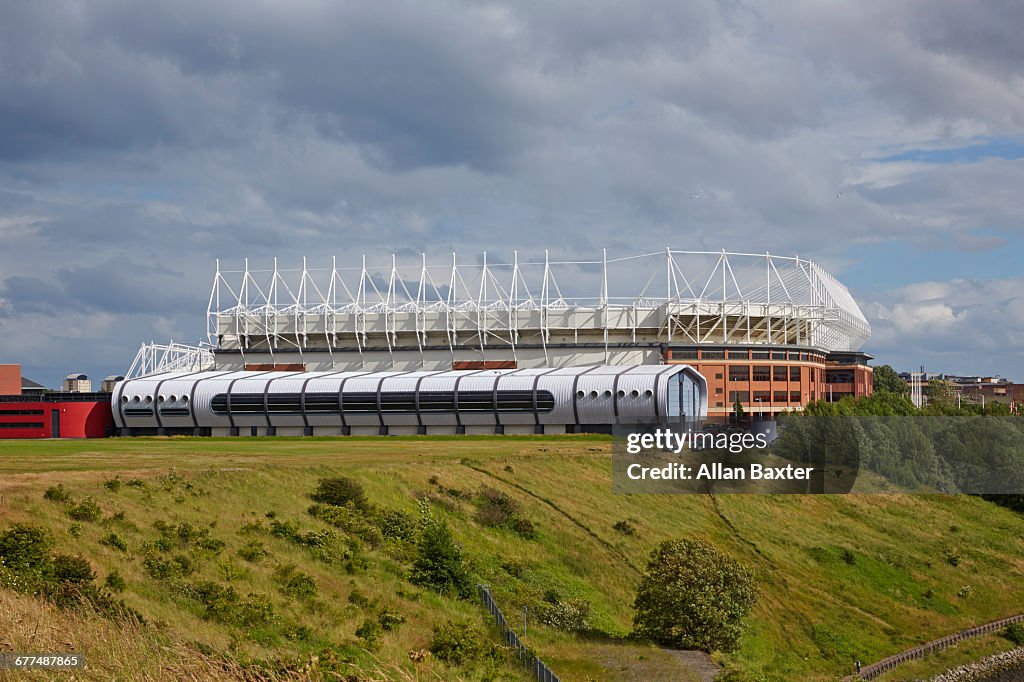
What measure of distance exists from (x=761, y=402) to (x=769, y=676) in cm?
9409

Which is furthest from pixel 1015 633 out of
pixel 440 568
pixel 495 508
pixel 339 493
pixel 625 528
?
pixel 339 493

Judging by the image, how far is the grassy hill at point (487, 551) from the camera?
4034 cm

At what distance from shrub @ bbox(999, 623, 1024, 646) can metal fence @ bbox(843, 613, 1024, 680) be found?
671mm

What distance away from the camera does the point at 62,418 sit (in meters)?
125

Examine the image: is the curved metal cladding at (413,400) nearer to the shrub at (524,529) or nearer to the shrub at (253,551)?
the shrub at (524,529)

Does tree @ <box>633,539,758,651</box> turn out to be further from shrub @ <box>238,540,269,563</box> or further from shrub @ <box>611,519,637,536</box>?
shrub @ <box>238,540,269,563</box>

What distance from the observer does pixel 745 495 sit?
276 feet

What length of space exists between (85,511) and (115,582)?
9819 millimetres

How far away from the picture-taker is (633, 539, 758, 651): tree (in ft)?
156

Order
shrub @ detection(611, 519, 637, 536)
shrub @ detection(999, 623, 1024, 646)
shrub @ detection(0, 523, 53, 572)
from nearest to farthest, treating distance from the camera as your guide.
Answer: shrub @ detection(0, 523, 53, 572)
shrub @ detection(611, 519, 637, 536)
shrub @ detection(999, 623, 1024, 646)

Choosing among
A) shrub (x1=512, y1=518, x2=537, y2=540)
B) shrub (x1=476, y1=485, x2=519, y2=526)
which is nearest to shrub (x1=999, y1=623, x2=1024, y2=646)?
shrub (x1=512, y1=518, x2=537, y2=540)

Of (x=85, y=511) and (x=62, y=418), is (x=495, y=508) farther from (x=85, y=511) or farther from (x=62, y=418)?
(x=62, y=418)

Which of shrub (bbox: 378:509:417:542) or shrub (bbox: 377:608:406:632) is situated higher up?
shrub (bbox: 378:509:417:542)

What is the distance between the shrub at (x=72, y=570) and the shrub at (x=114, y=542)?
498cm
